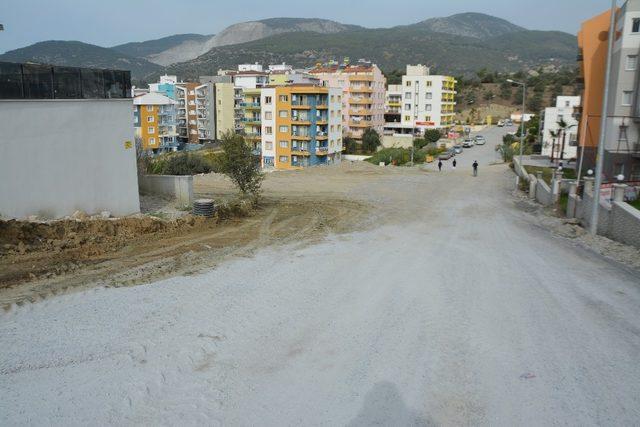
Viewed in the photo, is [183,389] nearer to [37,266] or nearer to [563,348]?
[563,348]

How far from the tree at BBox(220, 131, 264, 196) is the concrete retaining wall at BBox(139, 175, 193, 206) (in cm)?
162

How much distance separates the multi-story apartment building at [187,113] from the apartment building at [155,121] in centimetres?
885

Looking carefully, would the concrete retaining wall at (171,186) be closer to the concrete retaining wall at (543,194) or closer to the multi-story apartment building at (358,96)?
the concrete retaining wall at (543,194)

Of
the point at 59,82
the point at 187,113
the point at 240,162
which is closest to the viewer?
the point at 59,82

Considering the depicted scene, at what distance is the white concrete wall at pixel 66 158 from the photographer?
14727 mm

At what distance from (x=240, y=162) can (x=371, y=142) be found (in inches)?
2450

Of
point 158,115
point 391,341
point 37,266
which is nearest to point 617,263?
point 391,341

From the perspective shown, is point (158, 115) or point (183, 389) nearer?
point (183, 389)

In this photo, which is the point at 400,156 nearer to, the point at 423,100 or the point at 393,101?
the point at 423,100

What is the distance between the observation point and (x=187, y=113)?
111188 millimetres

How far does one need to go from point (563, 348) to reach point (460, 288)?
10.6 ft

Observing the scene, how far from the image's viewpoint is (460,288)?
11367 millimetres

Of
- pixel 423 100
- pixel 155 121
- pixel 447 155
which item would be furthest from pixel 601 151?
pixel 155 121

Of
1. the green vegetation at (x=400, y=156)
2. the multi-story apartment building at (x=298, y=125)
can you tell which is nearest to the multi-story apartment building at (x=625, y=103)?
the green vegetation at (x=400, y=156)
